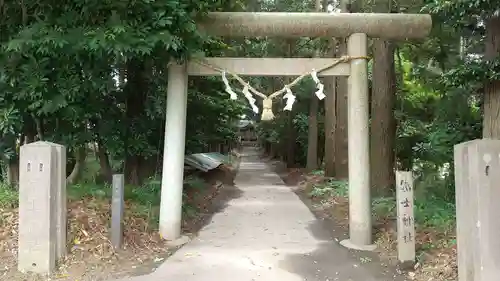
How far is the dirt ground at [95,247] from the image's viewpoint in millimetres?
6441

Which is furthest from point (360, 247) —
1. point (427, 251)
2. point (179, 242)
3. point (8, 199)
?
point (8, 199)

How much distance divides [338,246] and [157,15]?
16.7 feet

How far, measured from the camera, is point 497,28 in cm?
750

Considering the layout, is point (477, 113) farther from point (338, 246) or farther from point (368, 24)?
point (338, 246)

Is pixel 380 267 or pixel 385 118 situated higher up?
pixel 385 118

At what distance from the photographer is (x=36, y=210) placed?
20.7ft

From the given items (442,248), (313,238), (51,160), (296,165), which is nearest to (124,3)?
(51,160)

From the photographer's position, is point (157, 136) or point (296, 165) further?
point (296, 165)

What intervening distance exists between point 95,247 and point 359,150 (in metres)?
4.83

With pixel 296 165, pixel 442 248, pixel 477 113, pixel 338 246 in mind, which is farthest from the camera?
pixel 296 165

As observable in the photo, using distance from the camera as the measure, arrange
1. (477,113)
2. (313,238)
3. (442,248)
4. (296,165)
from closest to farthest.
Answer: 1. (442,248)
2. (313,238)
3. (477,113)
4. (296,165)

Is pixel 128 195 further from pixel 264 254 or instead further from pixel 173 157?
pixel 264 254

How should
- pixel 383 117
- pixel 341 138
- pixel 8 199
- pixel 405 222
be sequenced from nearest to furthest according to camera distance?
pixel 405 222 → pixel 8 199 → pixel 383 117 → pixel 341 138

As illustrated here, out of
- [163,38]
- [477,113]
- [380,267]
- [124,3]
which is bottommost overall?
[380,267]
